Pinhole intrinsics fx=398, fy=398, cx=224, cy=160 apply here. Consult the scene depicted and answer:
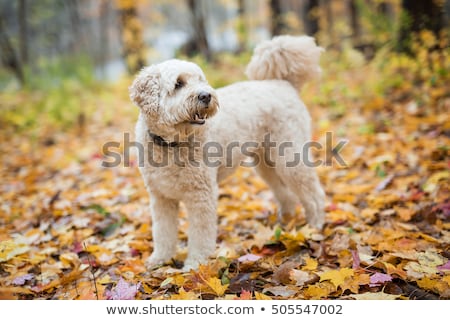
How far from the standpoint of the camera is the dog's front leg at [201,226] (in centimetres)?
312

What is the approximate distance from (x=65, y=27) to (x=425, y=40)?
20.8 meters

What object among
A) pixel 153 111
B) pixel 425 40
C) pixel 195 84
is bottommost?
pixel 153 111

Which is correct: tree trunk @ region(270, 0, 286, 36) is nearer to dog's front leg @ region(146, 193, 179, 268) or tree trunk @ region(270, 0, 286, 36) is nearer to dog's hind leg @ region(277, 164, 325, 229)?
dog's hind leg @ region(277, 164, 325, 229)

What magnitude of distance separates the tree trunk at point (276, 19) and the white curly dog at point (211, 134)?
767 centimetres

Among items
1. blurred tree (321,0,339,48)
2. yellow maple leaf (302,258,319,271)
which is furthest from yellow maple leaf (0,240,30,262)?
blurred tree (321,0,339,48)

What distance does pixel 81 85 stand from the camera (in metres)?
10.5

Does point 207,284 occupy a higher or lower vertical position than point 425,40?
lower

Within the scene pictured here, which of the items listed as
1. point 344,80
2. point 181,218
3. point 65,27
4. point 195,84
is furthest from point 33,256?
point 65,27

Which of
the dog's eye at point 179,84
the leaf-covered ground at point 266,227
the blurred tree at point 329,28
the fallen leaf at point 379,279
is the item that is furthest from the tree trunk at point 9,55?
the fallen leaf at point 379,279

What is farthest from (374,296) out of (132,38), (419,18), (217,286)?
(132,38)

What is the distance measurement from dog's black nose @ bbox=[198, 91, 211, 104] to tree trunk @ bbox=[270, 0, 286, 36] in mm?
9098

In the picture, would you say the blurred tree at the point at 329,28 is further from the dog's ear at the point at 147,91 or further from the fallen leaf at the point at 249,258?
the fallen leaf at the point at 249,258

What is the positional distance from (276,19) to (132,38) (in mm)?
4216
